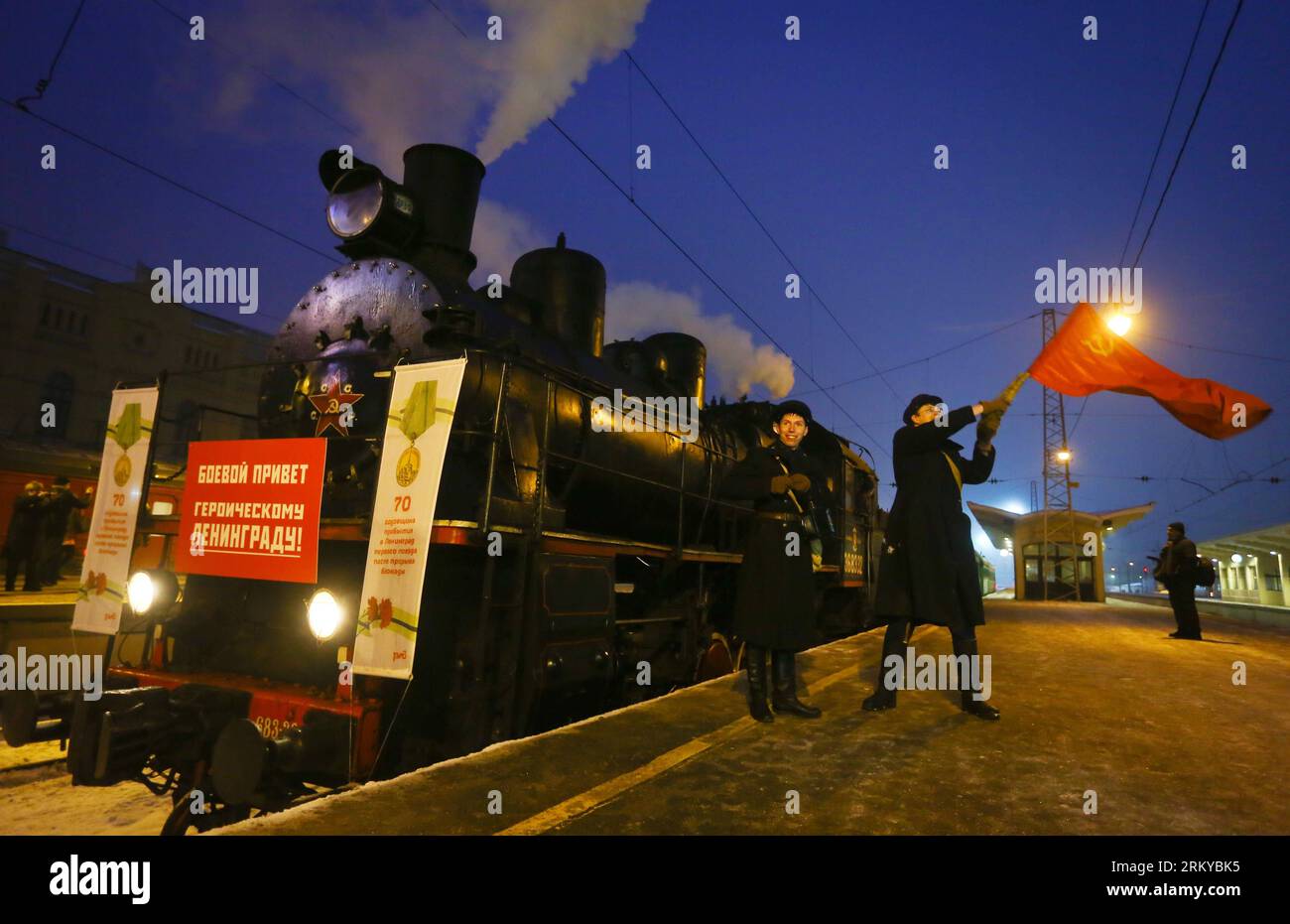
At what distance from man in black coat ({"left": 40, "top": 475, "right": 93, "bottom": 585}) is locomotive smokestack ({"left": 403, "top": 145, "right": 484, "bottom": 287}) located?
783 cm

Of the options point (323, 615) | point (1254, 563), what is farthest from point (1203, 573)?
point (1254, 563)

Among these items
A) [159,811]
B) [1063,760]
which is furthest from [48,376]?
[1063,760]

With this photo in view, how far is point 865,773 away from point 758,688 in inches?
37.7

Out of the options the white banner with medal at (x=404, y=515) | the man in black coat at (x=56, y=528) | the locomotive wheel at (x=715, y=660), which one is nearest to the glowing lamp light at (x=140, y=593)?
the white banner with medal at (x=404, y=515)

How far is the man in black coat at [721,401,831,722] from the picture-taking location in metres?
3.64

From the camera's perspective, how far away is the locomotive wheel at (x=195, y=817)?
9.56 ft

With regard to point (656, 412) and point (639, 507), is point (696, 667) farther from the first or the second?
point (656, 412)

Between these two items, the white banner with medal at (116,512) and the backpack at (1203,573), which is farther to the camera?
the backpack at (1203,573)

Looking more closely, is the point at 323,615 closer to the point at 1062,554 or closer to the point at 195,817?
the point at 195,817

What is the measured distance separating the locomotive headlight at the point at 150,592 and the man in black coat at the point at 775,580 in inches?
136

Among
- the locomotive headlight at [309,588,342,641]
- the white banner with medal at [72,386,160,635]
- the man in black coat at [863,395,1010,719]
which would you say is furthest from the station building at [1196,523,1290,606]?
the white banner with medal at [72,386,160,635]

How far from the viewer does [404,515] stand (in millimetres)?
3064

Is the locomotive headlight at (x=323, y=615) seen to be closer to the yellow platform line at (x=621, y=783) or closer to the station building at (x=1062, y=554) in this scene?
the yellow platform line at (x=621, y=783)
